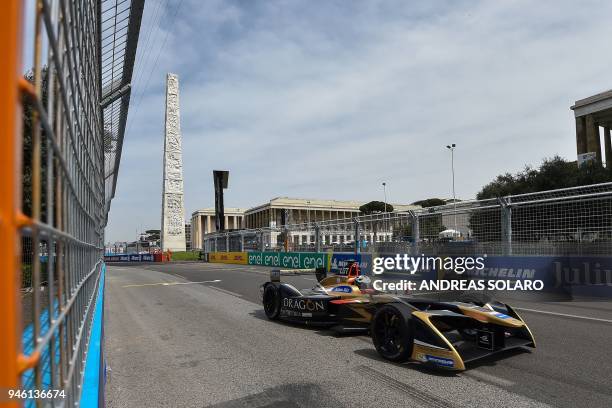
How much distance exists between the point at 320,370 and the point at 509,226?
8.07 metres

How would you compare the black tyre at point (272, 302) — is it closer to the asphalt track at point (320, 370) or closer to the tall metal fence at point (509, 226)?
the asphalt track at point (320, 370)

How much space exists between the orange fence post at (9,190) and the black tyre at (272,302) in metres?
6.94

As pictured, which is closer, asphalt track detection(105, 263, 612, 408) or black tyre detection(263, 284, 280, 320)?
asphalt track detection(105, 263, 612, 408)

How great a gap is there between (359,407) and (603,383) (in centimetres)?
225

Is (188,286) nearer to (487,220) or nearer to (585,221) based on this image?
(487,220)

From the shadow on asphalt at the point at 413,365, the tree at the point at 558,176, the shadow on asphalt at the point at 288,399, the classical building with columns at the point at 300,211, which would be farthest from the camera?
the classical building with columns at the point at 300,211

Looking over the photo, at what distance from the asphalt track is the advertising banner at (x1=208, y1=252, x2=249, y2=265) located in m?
22.9

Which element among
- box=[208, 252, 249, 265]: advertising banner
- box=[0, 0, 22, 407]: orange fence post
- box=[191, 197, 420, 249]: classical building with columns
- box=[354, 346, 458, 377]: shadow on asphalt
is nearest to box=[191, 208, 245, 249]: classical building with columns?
box=[191, 197, 420, 249]: classical building with columns

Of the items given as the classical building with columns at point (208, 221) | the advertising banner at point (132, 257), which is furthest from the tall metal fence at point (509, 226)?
the classical building with columns at point (208, 221)

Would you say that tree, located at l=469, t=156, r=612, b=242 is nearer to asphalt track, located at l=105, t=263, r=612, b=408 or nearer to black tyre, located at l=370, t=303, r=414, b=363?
asphalt track, located at l=105, t=263, r=612, b=408

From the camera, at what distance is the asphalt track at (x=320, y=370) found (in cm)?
383

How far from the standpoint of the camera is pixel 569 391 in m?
3.90

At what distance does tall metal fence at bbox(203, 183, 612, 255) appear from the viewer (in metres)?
9.60

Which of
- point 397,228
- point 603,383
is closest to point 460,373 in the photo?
point 603,383
